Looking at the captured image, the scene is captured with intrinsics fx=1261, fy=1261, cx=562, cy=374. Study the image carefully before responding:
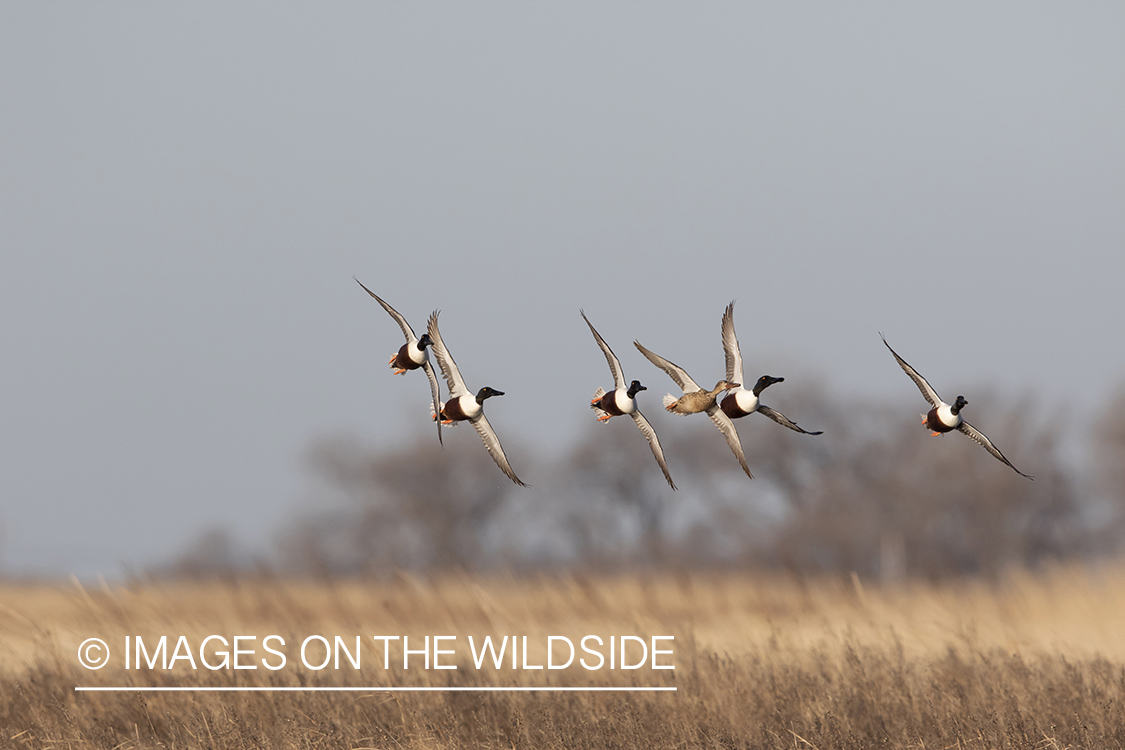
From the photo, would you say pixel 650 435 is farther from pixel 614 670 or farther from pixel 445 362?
pixel 614 670

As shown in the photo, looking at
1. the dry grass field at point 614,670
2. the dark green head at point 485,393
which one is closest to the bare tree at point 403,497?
the dry grass field at point 614,670

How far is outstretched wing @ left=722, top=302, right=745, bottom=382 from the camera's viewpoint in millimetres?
5824

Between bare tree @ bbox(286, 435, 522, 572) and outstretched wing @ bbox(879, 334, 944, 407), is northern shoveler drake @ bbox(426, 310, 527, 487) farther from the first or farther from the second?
bare tree @ bbox(286, 435, 522, 572)

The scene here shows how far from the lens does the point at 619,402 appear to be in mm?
5676

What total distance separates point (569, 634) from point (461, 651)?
50.1 inches

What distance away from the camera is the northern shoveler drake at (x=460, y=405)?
19.1 feet

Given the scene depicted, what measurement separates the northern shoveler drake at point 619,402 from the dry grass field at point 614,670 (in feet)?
14.3

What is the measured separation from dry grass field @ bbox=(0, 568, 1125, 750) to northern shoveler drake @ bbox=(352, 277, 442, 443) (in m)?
4.30

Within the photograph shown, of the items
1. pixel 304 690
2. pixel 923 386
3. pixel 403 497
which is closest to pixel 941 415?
pixel 923 386

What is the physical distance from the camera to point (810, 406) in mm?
24625

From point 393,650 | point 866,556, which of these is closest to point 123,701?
point 393,650

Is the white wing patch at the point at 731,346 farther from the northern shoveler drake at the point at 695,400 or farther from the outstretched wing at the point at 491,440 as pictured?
the outstretched wing at the point at 491,440

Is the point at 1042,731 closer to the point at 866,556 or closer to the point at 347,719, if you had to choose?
the point at 347,719

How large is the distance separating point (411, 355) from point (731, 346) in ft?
4.90
